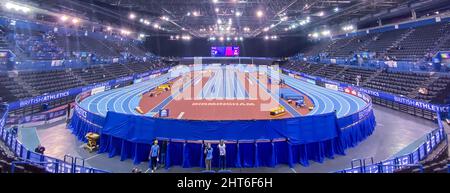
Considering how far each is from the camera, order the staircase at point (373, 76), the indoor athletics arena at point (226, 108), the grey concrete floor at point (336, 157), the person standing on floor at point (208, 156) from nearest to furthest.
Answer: the person standing on floor at point (208, 156)
the grey concrete floor at point (336, 157)
the indoor athletics arena at point (226, 108)
the staircase at point (373, 76)

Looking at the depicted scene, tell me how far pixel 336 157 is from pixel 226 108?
11.1 metres

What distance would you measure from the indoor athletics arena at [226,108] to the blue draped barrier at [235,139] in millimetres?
48

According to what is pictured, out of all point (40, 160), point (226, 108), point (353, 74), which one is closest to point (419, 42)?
point (353, 74)

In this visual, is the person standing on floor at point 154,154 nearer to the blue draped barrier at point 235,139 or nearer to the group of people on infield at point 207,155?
the group of people on infield at point 207,155

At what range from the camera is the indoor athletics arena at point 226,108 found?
36.4 feet

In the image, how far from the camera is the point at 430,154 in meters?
10.7

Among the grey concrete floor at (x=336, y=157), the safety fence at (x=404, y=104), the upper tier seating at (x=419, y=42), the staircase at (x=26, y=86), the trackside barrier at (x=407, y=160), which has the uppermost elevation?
the upper tier seating at (x=419, y=42)

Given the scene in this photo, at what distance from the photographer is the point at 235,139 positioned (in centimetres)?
1119

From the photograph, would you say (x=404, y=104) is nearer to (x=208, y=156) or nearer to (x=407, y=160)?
(x=407, y=160)

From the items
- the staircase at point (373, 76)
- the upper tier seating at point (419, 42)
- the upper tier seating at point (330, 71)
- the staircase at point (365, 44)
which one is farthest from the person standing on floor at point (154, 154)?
the staircase at point (365, 44)

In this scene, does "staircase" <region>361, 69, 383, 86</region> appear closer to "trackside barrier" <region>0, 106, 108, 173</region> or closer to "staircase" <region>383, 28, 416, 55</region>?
"staircase" <region>383, 28, 416, 55</region>
